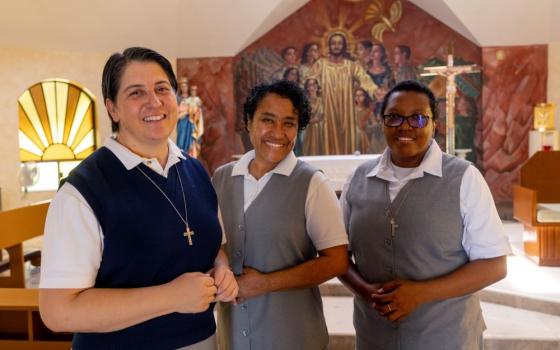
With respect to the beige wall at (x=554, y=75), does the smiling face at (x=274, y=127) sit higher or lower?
lower

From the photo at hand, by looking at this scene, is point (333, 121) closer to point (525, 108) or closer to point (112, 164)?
point (525, 108)

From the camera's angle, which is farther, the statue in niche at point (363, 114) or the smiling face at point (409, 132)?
the statue in niche at point (363, 114)

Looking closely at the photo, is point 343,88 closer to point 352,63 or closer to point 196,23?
point 352,63

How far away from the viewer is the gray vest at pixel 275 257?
1828 millimetres

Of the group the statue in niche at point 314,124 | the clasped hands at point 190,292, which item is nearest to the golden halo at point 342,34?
the statue in niche at point 314,124

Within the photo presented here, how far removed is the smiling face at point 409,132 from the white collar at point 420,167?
0.04 m

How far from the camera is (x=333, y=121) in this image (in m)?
9.80

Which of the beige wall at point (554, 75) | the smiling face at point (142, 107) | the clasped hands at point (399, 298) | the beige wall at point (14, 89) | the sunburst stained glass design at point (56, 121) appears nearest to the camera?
the smiling face at point (142, 107)

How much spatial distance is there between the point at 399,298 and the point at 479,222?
380mm

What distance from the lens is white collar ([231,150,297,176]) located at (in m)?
1.88

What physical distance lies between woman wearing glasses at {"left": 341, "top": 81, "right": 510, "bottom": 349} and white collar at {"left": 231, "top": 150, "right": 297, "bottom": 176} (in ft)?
1.10

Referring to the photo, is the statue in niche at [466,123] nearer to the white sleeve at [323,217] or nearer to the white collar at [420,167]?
the white collar at [420,167]

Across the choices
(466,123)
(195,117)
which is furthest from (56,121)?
(466,123)

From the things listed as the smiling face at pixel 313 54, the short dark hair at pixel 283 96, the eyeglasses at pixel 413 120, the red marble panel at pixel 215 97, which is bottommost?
the eyeglasses at pixel 413 120
